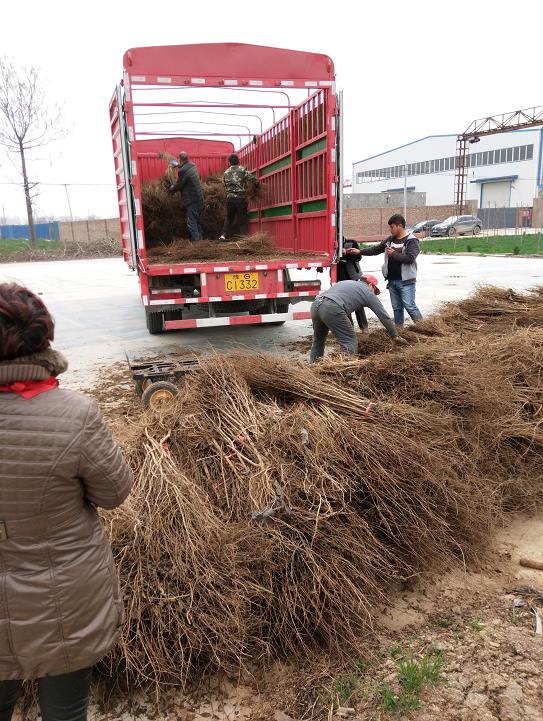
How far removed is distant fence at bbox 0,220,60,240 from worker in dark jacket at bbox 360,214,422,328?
3573 centimetres

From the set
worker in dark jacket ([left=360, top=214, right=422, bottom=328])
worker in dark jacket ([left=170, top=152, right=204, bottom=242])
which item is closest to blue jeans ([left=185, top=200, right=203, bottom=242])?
worker in dark jacket ([left=170, top=152, right=204, bottom=242])

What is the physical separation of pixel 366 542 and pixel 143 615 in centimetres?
102

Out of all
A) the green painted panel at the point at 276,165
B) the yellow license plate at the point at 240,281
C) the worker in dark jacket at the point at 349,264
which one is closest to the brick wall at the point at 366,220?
the green painted panel at the point at 276,165

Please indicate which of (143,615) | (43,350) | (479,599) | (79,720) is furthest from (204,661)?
(43,350)

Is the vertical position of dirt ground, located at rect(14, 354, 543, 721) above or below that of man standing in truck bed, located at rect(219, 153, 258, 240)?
below

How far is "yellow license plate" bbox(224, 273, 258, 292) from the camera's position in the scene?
6.45 meters

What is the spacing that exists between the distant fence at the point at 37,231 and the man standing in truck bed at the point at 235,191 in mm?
32680

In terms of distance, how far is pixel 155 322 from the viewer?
27.4ft

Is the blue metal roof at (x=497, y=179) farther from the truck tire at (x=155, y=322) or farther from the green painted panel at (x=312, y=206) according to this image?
the truck tire at (x=155, y=322)

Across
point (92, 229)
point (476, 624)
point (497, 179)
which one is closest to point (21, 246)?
point (92, 229)

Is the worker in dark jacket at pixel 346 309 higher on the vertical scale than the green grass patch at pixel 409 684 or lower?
higher

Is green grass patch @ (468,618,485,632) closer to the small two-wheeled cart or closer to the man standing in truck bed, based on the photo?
the small two-wheeled cart

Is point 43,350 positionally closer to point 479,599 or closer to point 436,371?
point 479,599

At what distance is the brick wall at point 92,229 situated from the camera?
35.2 m
